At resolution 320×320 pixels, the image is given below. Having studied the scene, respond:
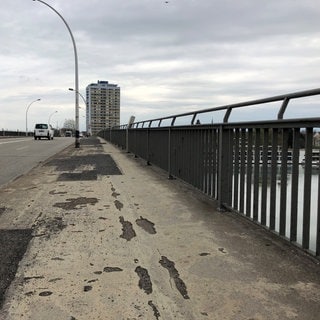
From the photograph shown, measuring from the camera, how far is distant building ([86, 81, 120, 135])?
9056 cm

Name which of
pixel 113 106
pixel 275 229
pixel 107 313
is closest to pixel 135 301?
pixel 107 313

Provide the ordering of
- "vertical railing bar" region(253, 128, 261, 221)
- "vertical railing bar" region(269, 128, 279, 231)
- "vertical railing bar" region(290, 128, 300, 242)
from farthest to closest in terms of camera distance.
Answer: "vertical railing bar" region(253, 128, 261, 221)
"vertical railing bar" region(269, 128, 279, 231)
"vertical railing bar" region(290, 128, 300, 242)

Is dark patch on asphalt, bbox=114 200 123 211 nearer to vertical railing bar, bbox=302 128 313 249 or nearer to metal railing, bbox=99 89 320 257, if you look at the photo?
metal railing, bbox=99 89 320 257

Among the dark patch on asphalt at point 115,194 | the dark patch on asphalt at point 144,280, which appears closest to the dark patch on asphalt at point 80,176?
the dark patch on asphalt at point 115,194

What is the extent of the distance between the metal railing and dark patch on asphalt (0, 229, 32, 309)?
2.78m

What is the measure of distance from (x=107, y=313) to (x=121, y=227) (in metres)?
2.50

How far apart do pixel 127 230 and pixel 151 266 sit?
1371 millimetres

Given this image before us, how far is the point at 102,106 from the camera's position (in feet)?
297

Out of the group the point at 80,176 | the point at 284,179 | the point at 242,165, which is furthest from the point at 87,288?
the point at 80,176

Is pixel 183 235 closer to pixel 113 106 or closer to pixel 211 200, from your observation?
pixel 211 200

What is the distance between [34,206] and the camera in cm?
720

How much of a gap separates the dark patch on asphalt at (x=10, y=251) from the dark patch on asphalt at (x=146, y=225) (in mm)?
1405

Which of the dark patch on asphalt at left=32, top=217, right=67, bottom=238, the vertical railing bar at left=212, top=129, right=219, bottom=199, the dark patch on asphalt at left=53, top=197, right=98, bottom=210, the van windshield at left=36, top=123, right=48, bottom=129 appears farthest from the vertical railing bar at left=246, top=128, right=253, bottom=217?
the van windshield at left=36, top=123, right=48, bottom=129

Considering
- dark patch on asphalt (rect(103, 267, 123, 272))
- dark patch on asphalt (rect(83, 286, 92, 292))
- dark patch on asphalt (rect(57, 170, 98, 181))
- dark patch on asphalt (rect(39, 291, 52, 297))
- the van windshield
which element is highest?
the van windshield
